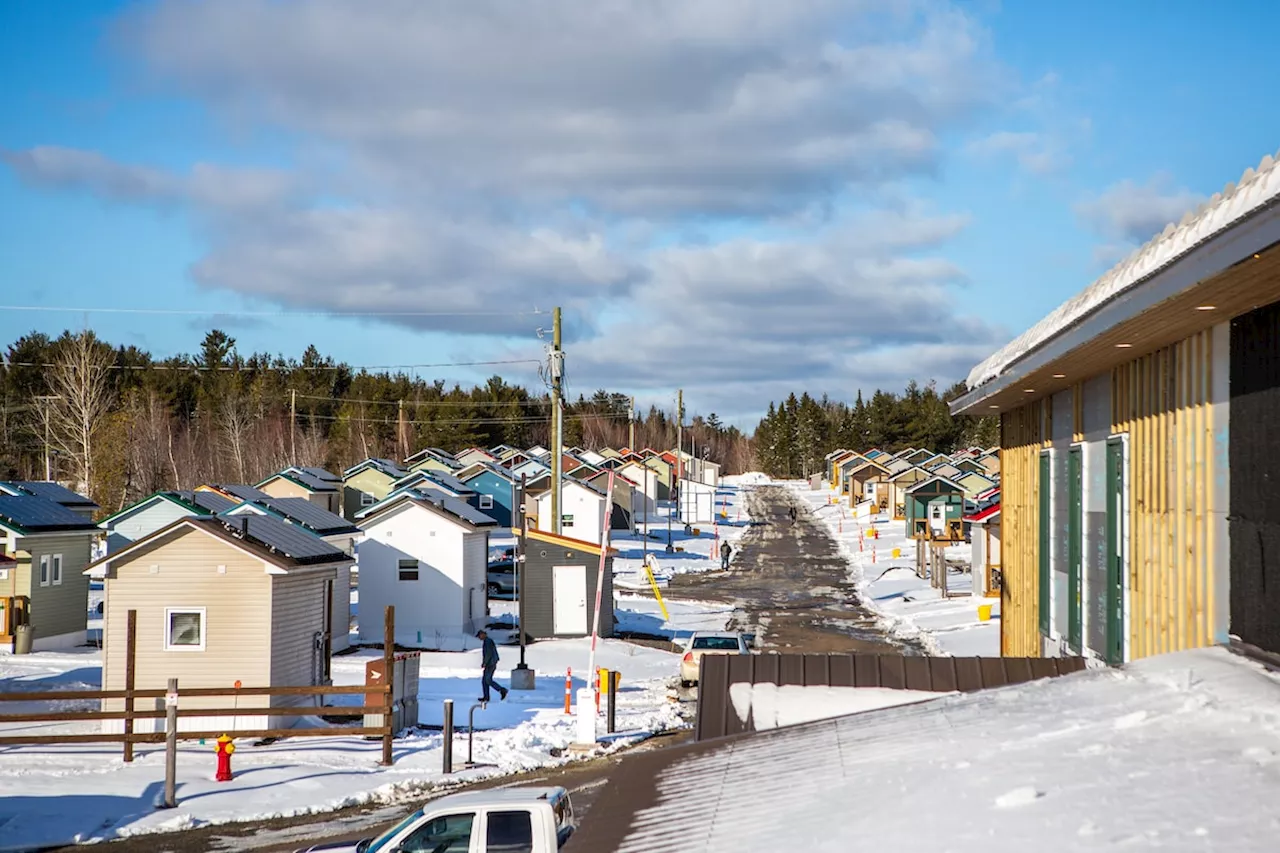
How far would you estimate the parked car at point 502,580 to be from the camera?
5028 cm

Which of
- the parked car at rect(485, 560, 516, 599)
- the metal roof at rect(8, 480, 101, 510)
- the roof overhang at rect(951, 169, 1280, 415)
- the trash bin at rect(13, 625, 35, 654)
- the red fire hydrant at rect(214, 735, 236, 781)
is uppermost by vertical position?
the roof overhang at rect(951, 169, 1280, 415)

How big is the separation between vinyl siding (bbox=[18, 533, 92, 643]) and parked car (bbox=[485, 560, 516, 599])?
16566 mm

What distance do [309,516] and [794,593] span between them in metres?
22.4

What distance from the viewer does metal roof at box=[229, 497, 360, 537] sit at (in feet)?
119

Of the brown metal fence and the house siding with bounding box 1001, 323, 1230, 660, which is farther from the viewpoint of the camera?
the brown metal fence

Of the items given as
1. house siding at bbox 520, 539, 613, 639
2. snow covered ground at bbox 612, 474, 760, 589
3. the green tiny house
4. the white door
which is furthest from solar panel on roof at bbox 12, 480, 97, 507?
the green tiny house

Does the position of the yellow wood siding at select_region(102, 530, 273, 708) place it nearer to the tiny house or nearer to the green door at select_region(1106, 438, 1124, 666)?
the tiny house

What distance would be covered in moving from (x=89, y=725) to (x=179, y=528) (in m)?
4.70

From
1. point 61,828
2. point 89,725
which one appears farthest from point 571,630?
point 61,828

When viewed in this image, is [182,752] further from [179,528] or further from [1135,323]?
[1135,323]

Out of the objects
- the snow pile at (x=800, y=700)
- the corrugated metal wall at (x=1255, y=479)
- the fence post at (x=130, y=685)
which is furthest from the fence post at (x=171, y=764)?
the corrugated metal wall at (x=1255, y=479)

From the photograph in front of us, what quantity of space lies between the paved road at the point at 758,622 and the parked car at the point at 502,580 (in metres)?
7.02

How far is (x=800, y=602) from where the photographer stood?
48.3 meters

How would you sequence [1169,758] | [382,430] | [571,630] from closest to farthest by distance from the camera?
[1169,758] → [571,630] → [382,430]
